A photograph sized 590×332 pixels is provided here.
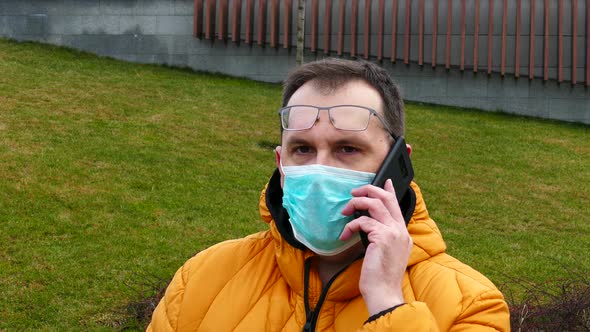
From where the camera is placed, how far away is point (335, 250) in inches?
81.5

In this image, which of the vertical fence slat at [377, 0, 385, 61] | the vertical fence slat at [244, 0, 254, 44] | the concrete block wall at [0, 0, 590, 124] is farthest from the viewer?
the concrete block wall at [0, 0, 590, 124]

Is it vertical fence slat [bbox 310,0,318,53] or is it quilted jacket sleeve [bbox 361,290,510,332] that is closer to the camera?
quilted jacket sleeve [bbox 361,290,510,332]

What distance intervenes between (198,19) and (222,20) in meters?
0.54

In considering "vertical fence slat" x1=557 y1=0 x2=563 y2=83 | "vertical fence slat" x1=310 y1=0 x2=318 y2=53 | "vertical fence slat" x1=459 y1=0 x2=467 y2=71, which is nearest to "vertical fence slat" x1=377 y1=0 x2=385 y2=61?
"vertical fence slat" x1=310 y1=0 x2=318 y2=53

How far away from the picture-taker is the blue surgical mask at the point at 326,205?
6.73ft

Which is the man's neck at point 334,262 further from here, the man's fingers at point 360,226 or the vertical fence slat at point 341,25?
the vertical fence slat at point 341,25

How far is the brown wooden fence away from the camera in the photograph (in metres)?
16.4

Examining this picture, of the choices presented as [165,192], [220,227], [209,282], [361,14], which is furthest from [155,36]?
[209,282]

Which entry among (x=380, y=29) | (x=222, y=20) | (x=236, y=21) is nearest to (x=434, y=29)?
(x=380, y=29)

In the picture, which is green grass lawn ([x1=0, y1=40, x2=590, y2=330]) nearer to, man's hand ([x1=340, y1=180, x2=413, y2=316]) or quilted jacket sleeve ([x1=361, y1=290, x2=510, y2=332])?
quilted jacket sleeve ([x1=361, y1=290, x2=510, y2=332])

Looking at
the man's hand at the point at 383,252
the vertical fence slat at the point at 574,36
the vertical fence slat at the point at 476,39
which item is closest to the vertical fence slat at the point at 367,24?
the vertical fence slat at the point at 476,39

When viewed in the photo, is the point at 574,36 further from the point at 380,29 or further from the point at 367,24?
the point at 367,24

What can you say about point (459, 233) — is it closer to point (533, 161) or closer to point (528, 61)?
point (533, 161)

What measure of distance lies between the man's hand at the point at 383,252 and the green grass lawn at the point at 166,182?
13.3 feet
